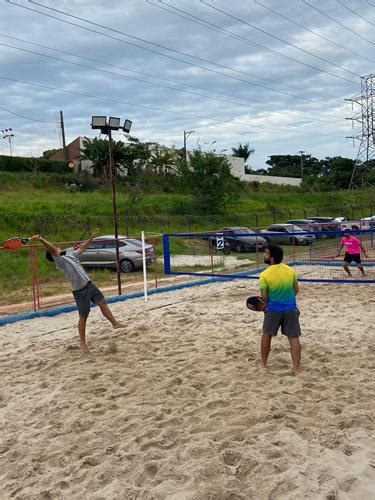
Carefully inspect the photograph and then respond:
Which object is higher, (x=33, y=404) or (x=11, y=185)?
(x=11, y=185)

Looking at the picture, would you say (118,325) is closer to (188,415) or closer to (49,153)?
(188,415)

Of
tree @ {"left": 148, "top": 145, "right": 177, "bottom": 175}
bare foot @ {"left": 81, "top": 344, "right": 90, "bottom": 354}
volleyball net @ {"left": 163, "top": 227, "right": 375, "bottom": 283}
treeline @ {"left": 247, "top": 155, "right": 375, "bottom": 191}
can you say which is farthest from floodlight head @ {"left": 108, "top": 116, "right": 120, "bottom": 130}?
treeline @ {"left": 247, "top": 155, "right": 375, "bottom": 191}

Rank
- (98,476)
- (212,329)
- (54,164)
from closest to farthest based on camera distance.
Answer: (98,476)
(212,329)
(54,164)

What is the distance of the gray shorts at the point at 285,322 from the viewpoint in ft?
16.8

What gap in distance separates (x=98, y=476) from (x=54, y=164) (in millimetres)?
41269

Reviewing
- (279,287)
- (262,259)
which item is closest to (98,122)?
(279,287)

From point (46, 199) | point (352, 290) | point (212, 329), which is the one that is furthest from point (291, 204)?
point (212, 329)

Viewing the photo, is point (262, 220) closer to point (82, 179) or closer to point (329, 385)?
point (82, 179)

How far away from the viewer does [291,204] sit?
153 feet

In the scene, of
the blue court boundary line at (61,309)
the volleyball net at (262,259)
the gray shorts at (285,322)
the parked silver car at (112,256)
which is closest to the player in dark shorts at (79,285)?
the gray shorts at (285,322)

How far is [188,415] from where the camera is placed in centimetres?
429

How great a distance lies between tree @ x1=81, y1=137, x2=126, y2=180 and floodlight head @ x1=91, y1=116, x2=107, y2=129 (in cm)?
3030

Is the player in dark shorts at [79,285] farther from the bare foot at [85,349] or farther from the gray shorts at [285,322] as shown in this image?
the gray shorts at [285,322]

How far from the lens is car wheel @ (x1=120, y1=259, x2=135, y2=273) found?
16406 mm
